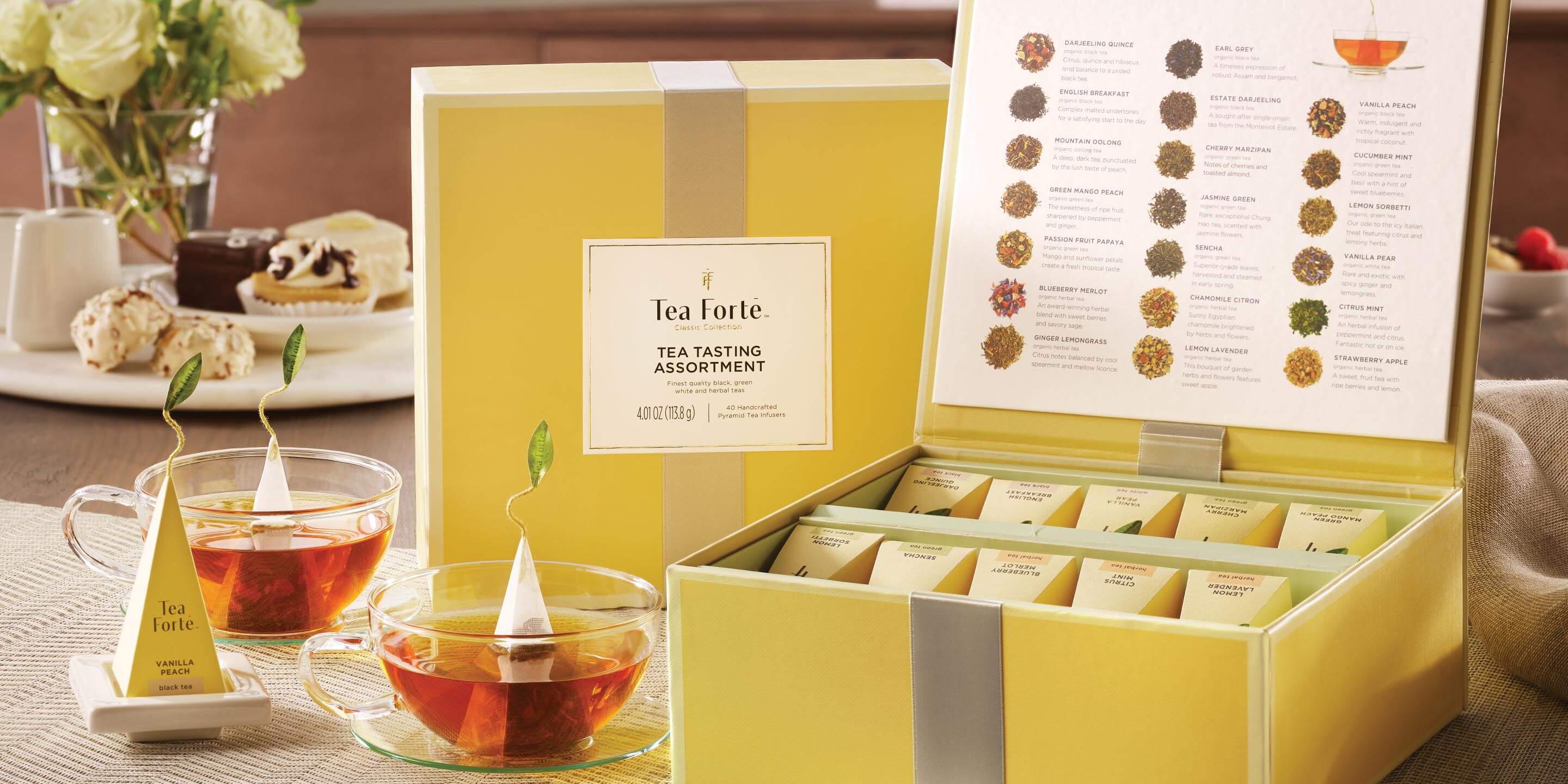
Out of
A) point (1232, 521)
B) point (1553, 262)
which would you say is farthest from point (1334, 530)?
point (1553, 262)

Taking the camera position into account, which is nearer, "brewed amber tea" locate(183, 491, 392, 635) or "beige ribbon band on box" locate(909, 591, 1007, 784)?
"beige ribbon band on box" locate(909, 591, 1007, 784)

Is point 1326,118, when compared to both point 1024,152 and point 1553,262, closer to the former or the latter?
point 1024,152

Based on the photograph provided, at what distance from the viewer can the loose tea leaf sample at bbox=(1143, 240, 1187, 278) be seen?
3.27 ft

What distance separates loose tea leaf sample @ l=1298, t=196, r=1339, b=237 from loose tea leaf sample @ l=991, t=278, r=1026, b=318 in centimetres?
18

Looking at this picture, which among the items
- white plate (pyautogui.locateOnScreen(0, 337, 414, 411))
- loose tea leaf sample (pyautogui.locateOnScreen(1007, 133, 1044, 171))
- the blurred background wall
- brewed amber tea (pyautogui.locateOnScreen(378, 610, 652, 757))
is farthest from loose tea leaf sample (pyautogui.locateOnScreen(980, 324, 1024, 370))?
the blurred background wall

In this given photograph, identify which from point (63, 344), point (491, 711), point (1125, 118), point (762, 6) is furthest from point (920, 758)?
point (762, 6)

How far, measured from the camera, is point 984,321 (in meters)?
1.03

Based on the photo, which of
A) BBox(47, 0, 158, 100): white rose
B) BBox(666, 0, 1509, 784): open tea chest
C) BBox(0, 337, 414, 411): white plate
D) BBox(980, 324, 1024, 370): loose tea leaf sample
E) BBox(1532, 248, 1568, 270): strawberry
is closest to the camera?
BBox(666, 0, 1509, 784): open tea chest

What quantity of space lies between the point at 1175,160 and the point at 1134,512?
0.78 ft

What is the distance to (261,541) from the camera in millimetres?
942

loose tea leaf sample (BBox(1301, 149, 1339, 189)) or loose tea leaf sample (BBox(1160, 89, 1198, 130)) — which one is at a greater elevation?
loose tea leaf sample (BBox(1160, 89, 1198, 130))

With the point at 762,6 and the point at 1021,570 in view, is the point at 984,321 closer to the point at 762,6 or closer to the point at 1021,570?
the point at 1021,570

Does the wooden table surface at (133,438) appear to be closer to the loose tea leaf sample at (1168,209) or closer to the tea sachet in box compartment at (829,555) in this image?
the tea sachet in box compartment at (829,555)

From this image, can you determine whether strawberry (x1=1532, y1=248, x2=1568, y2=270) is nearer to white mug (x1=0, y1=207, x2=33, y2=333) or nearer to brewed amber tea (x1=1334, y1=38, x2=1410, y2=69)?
brewed amber tea (x1=1334, y1=38, x2=1410, y2=69)
